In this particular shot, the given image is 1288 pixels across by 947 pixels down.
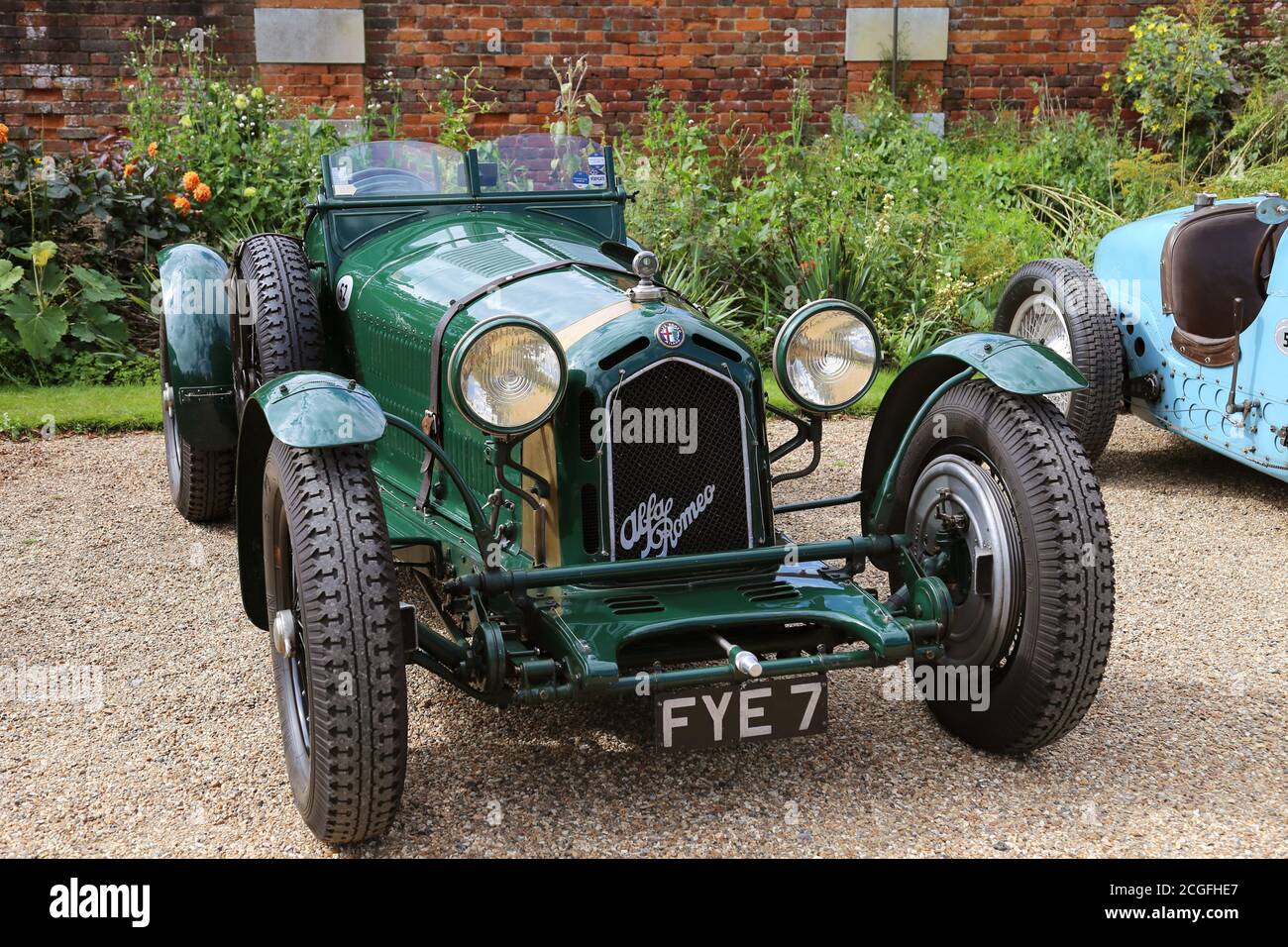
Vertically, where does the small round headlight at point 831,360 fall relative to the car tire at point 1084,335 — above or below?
above

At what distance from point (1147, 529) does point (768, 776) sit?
9.40 feet

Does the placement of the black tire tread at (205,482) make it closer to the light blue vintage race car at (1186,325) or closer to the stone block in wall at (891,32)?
the light blue vintage race car at (1186,325)

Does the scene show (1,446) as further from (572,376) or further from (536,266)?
(572,376)

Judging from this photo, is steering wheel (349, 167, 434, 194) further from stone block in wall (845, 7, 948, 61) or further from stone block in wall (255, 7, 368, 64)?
stone block in wall (845, 7, 948, 61)

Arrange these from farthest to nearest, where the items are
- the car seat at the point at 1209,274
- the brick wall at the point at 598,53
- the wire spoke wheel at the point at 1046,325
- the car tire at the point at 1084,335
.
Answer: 1. the brick wall at the point at 598,53
2. the wire spoke wheel at the point at 1046,325
3. the car tire at the point at 1084,335
4. the car seat at the point at 1209,274

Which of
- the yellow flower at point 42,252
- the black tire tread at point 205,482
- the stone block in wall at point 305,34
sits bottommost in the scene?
the black tire tread at point 205,482

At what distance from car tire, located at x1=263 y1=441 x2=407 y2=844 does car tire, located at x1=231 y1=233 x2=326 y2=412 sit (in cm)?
150

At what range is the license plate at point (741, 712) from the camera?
2.93 metres

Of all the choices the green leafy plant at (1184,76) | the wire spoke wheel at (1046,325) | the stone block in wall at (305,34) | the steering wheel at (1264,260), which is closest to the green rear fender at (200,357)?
the wire spoke wheel at (1046,325)

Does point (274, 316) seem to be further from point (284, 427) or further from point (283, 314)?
point (284, 427)

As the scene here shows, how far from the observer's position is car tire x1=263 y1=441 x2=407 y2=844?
2.73m

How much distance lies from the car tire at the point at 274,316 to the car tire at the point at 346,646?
150 centimetres

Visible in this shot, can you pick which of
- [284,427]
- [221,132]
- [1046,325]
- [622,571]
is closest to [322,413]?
[284,427]

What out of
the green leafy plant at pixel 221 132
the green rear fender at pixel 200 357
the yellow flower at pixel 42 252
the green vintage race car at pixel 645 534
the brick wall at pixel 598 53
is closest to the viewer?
the green vintage race car at pixel 645 534
